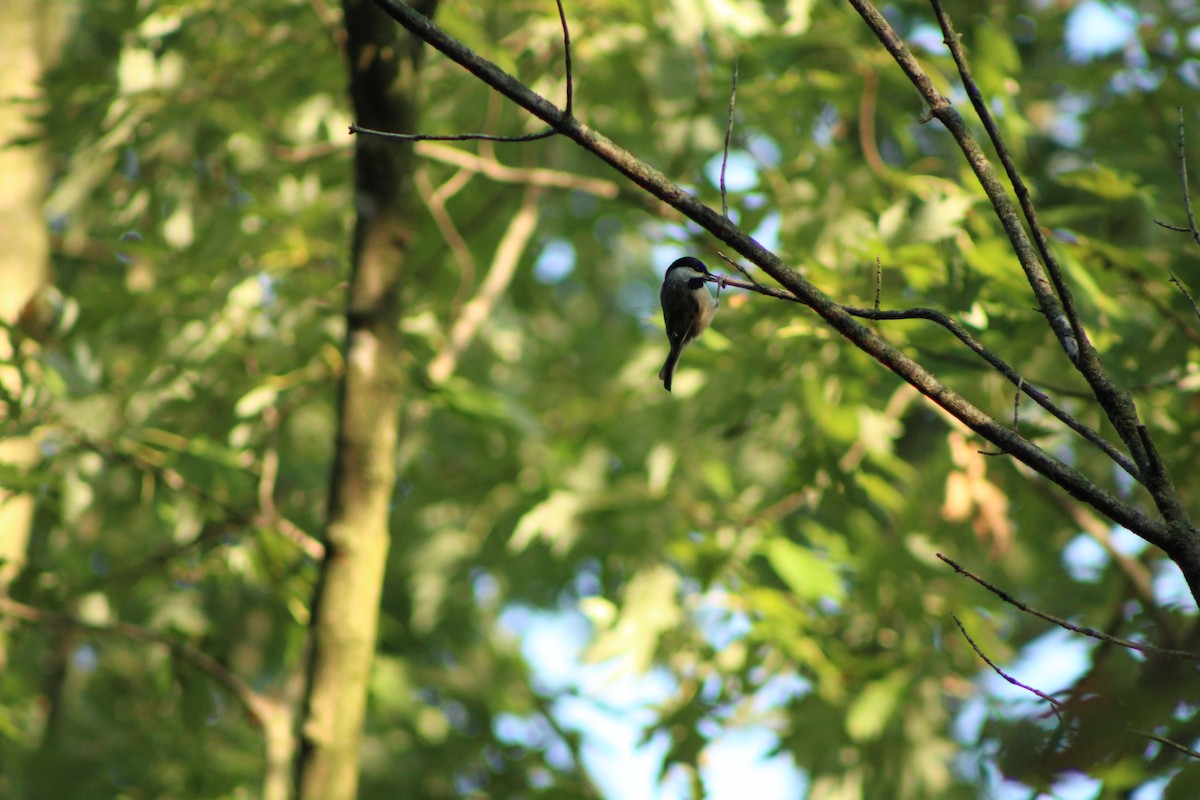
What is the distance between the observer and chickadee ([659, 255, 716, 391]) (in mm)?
1909

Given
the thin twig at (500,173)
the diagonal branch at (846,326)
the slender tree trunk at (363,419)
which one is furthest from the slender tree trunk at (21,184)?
the diagonal branch at (846,326)

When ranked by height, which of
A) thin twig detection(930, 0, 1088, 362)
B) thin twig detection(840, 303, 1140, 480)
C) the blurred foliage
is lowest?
thin twig detection(840, 303, 1140, 480)

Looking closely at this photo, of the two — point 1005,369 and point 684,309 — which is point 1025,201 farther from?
point 684,309

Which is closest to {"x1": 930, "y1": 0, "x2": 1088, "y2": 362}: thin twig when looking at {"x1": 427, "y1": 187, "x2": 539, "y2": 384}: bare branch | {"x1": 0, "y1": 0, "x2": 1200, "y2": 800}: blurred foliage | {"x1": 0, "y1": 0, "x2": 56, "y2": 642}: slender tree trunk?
{"x1": 0, "y1": 0, "x2": 1200, "y2": 800}: blurred foliage

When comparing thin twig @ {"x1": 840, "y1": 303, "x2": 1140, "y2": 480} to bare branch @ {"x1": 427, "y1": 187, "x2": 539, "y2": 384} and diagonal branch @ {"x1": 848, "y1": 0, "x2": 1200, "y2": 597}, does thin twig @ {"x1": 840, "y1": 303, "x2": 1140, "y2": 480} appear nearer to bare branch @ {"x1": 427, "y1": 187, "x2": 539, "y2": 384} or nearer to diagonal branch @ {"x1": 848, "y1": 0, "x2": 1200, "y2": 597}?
diagonal branch @ {"x1": 848, "y1": 0, "x2": 1200, "y2": 597}

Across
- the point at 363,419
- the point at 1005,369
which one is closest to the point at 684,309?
the point at 1005,369

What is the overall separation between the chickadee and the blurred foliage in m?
0.46

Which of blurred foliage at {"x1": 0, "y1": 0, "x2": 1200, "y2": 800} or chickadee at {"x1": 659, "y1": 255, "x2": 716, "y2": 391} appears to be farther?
blurred foliage at {"x1": 0, "y1": 0, "x2": 1200, "y2": 800}

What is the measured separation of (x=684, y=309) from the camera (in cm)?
195

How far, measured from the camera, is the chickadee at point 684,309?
1.91m

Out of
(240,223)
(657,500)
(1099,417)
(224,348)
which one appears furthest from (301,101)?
(1099,417)

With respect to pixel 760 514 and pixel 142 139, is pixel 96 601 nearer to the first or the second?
pixel 142 139

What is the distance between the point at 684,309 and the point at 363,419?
1312 mm

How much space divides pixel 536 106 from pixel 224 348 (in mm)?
2531
